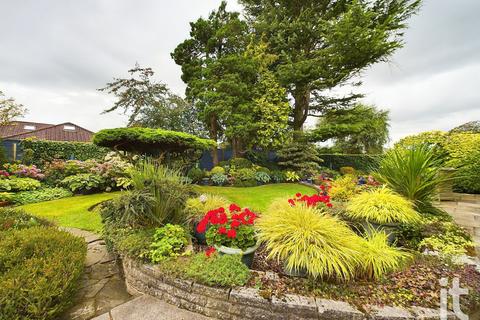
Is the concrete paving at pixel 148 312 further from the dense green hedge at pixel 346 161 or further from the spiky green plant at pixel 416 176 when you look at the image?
the dense green hedge at pixel 346 161

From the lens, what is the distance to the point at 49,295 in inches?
62.5

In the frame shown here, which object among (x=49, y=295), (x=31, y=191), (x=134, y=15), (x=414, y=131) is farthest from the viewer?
(x=414, y=131)

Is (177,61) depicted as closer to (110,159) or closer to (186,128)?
(186,128)

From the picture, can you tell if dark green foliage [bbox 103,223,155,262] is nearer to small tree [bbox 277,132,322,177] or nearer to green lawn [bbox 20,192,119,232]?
green lawn [bbox 20,192,119,232]

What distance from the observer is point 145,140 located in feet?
17.2

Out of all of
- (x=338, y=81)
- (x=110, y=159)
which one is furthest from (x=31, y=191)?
(x=338, y=81)

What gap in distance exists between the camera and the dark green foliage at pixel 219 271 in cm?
174

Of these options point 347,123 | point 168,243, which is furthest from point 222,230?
point 347,123

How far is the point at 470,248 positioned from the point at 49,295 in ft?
14.4

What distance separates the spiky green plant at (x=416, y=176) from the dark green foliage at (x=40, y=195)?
29.6 ft

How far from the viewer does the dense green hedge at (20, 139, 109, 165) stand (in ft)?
27.2

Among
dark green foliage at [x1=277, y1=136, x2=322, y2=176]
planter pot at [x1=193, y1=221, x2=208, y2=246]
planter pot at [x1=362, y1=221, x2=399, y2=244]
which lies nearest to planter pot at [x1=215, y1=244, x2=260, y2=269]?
planter pot at [x1=193, y1=221, x2=208, y2=246]

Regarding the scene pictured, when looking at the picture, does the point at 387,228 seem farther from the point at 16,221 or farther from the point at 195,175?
the point at 195,175

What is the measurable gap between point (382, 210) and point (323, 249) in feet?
4.75
